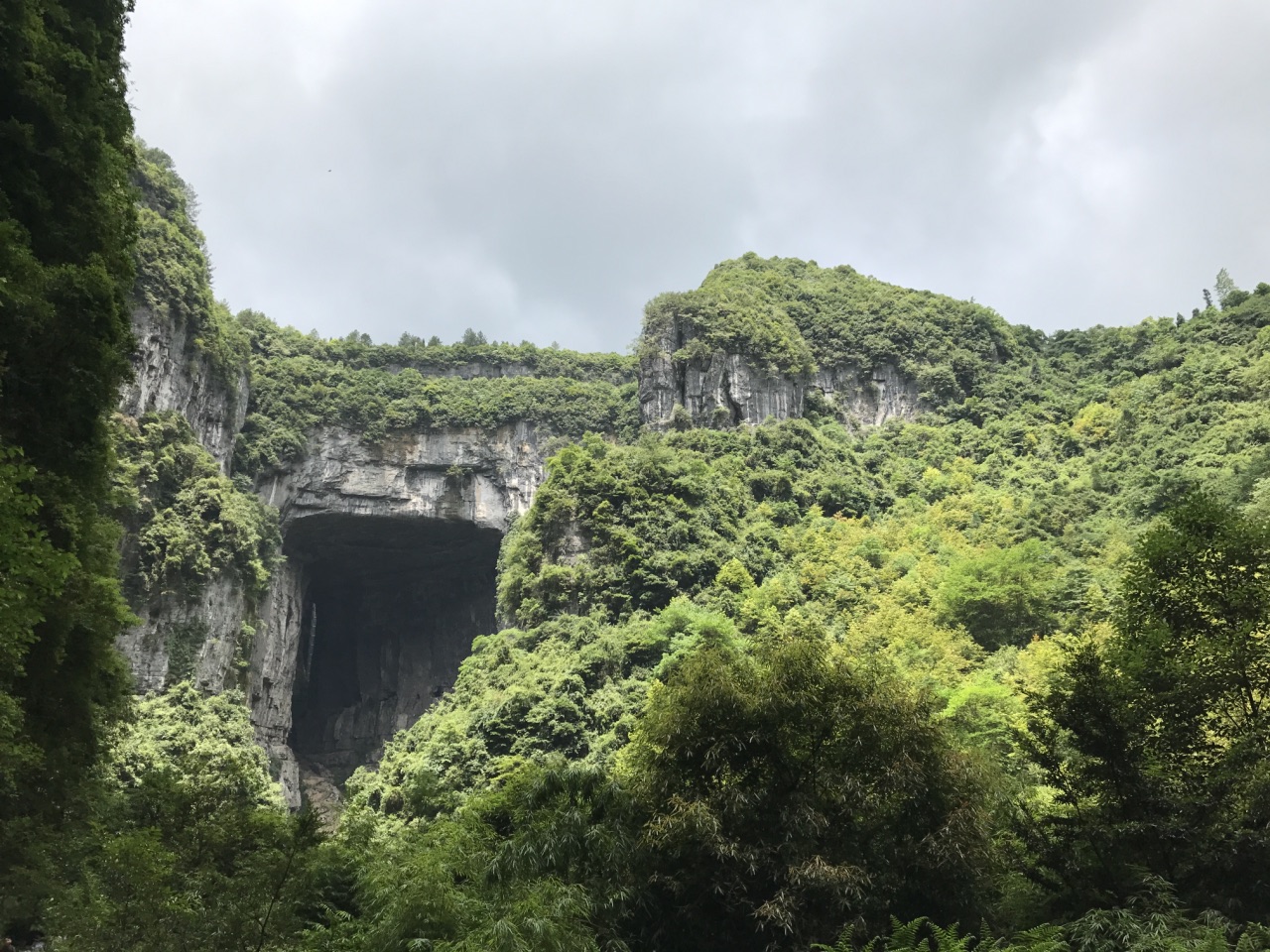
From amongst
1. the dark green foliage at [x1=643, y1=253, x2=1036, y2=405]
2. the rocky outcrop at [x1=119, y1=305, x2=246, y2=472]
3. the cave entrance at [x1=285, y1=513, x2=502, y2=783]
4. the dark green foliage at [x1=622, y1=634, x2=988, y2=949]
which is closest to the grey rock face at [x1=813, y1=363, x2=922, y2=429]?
the dark green foliage at [x1=643, y1=253, x2=1036, y2=405]

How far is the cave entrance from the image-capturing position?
172 feet

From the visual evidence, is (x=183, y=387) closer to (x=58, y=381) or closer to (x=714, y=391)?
(x=714, y=391)

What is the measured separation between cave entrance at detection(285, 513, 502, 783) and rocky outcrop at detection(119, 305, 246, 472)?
9.62 m

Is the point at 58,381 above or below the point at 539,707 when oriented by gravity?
above

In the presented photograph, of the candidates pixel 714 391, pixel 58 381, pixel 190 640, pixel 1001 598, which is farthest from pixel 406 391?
pixel 58 381

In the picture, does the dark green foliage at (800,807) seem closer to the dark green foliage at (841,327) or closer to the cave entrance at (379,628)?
the dark green foliage at (841,327)

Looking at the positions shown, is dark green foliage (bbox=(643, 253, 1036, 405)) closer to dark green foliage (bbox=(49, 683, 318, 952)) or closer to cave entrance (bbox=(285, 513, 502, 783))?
cave entrance (bbox=(285, 513, 502, 783))

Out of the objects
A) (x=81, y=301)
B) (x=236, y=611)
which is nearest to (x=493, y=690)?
(x=236, y=611)

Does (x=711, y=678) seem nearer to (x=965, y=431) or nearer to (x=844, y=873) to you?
(x=844, y=873)

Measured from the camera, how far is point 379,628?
186ft

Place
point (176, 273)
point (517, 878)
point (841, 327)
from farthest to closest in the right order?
point (841, 327) < point (176, 273) < point (517, 878)

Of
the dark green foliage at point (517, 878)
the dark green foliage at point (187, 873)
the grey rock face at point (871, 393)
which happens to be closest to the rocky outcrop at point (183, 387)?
the dark green foliage at point (187, 873)

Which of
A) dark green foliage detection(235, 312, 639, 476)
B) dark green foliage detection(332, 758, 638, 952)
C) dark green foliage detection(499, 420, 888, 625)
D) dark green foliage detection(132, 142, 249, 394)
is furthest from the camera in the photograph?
dark green foliage detection(235, 312, 639, 476)

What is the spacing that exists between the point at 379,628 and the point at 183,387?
2240 centimetres
